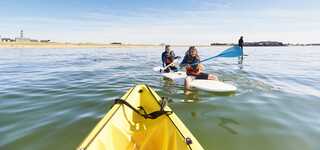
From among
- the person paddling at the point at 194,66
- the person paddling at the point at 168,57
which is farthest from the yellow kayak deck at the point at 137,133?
the person paddling at the point at 168,57

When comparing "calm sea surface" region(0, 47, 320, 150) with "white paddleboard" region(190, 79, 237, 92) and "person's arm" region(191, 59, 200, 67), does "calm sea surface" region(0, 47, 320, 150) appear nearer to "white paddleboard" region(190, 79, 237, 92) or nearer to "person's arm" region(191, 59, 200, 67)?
"white paddleboard" region(190, 79, 237, 92)

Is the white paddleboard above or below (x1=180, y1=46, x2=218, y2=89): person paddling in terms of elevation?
below

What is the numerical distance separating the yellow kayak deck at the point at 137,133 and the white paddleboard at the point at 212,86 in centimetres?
440

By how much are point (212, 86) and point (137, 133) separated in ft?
17.9

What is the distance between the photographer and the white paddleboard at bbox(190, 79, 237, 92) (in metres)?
9.26

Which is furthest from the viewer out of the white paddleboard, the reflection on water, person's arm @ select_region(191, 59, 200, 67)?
person's arm @ select_region(191, 59, 200, 67)

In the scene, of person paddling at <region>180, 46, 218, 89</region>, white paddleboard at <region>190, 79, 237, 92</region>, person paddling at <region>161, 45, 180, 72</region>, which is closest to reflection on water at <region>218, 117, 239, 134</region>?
white paddleboard at <region>190, 79, 237, 92</region>

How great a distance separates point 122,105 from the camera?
4789 millimetres

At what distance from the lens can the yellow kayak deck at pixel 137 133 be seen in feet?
10.9

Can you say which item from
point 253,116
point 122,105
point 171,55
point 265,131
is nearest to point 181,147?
point 122,105

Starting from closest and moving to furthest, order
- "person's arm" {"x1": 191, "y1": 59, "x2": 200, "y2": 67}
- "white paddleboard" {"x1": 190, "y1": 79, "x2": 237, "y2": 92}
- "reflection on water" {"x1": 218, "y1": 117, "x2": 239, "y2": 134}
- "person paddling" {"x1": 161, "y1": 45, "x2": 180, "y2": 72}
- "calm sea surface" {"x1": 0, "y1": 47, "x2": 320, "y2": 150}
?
"calm sea surface" {"x1": 0, "y1": 47, "x2": 320, "y2": 150}, "reflection on water" {"x1": 218, "y1": 117, "x2": 239, "y2": 134}, "white paddleboard" {"x1": 190, "y1": 79, "x2": 237, "y2": 92}, "person's arm" {"x1": 191, "y1": 59, "x2": 200, "y2": 67}, "person paddling" {"x1": 161, "y1": 45, "x2": 180, "y2": 72}

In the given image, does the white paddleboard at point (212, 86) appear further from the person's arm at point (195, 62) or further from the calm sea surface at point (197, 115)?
the person's arm at point (195, 62)

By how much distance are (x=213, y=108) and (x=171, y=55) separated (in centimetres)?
708

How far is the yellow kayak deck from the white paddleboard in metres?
4.40
